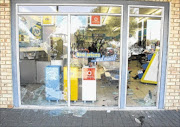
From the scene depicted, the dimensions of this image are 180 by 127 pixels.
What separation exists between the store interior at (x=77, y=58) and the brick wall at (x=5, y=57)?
0.40 metres

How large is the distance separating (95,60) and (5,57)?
2.54m

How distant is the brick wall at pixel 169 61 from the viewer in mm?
4473

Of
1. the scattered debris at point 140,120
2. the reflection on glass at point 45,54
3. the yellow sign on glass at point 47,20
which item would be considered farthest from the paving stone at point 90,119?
the yellow sign on glass at point 47,20

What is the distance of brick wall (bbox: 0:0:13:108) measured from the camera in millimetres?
4441

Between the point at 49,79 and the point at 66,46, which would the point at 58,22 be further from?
the point at 49,79

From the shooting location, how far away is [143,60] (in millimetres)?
7605

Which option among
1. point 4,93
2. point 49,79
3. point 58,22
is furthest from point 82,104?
point 58,22

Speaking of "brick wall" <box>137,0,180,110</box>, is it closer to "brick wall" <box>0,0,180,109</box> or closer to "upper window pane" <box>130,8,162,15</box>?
"brick wall" <box>0,0,180,109</box>

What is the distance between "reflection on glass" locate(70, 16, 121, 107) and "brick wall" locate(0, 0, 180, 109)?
4.69 ft

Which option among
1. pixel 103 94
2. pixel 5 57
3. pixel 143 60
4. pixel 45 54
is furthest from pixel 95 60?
pixel 143 60

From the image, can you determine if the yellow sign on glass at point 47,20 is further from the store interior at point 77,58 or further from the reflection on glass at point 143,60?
the reflection on glass at point 143,60

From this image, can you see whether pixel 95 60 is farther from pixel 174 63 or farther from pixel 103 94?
pixel 174 63

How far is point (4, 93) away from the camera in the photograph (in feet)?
15.2

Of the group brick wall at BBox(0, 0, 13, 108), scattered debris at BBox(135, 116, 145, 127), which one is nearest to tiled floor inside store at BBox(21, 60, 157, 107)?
brick wall at BBox(0, 0, 13, 108)
